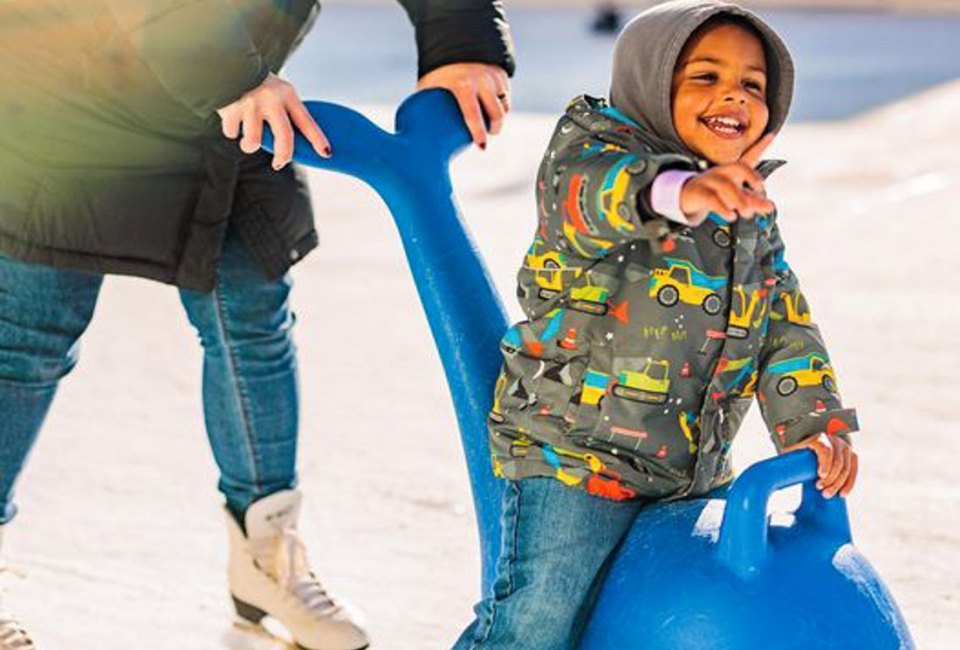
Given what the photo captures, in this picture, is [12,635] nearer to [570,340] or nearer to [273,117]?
[273,117]

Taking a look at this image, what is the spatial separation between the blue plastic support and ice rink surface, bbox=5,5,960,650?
611 millimetres

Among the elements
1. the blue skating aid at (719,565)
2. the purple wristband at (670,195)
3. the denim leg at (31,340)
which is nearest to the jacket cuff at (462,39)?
the blue skating aid at (719,565)

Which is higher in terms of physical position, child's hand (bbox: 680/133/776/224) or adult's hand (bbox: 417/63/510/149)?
adult's hand (bbox: 417/63/510/149)

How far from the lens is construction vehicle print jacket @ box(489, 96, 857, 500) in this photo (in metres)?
1.87

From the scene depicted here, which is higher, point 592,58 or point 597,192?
point 592,58

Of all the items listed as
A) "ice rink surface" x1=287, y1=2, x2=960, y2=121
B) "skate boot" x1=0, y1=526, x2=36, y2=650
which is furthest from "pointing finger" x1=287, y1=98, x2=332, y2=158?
"ice rink surface" x1=287, y1=2, x2=960, y2=121

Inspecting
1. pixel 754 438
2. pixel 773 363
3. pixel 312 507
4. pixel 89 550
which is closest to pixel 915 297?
pixel 754 438

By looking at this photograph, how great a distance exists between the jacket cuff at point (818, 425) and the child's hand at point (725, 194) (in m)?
0.33

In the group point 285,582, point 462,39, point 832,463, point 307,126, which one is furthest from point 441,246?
point 285,582

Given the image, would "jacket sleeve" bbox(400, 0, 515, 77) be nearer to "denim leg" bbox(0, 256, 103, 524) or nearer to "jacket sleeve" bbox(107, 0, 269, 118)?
"jacket sleeve" bbox(107, 0, 269, 118)

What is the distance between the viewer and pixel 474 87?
2.30m

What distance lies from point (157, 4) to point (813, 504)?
3.02ft

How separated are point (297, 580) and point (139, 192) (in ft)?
2.02

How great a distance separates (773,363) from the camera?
1.95m
